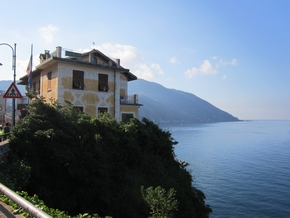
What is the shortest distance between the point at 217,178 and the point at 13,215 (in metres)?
46.0

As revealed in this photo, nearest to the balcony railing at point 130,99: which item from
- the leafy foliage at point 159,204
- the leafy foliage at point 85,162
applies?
the leafy foliage at point 85,162

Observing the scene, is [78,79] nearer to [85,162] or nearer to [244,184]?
[85,162]

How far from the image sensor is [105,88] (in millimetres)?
25781

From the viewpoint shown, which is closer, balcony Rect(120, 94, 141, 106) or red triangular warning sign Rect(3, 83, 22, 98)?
red triangular warning sign Rect(3, 83, 22, 98)

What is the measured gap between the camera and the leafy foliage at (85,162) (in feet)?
41.1

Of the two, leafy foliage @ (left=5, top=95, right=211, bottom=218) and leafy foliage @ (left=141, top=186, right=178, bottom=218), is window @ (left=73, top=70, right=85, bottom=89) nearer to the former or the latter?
leafy foliage @ (left=5, top=95, right=211, bottom=218)

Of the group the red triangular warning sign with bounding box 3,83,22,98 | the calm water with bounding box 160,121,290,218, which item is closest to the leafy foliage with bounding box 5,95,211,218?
the red triangular warning sign with bounding box 3,83,22,98

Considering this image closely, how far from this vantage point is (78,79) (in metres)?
24.0

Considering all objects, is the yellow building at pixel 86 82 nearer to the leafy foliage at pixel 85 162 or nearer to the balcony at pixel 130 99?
the balcony at pixel 130 99

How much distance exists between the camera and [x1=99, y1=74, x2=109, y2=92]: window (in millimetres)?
25484

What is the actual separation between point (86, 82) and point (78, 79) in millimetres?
854

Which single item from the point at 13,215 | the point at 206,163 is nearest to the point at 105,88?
the point at 13,215

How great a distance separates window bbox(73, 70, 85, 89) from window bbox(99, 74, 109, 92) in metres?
1.98

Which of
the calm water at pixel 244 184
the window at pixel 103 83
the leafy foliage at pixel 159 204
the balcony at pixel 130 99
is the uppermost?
the window at pixel 103 83
